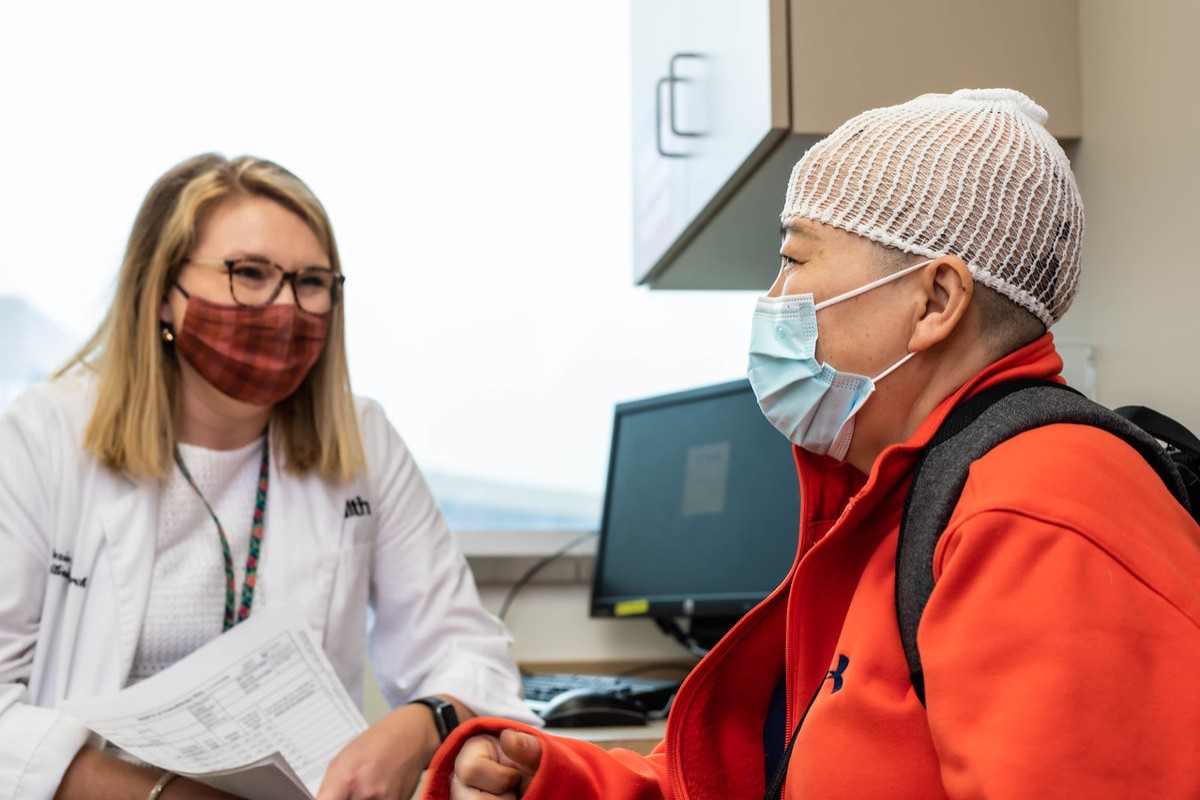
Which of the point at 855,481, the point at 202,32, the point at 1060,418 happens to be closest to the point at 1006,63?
the point at 855,481

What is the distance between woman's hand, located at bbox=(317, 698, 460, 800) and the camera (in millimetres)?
1218

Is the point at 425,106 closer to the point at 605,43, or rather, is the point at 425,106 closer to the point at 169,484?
the point at 605,43

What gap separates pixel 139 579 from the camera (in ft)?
4.61

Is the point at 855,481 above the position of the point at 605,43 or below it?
below

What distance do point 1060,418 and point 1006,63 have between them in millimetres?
865

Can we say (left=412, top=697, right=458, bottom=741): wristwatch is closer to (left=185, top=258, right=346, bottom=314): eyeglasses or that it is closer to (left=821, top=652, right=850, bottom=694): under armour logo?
(left=185, top=258, right=346, bottom=314): eyeglasses

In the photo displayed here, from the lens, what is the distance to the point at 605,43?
8.18 feet

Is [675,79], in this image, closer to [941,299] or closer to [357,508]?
[357,508]

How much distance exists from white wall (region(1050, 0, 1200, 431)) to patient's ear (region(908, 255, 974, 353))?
1.51ft

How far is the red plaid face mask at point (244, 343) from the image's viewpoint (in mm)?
1453

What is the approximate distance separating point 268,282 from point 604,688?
825 mm

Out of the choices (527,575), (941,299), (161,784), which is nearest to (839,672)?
(941,299)

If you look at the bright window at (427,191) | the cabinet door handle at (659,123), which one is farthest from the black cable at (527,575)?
the cabinet door handle at (659,123)

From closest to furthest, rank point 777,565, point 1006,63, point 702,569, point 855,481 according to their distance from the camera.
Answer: point 855,481, point 1006,63, point 777,565, point 702,569
